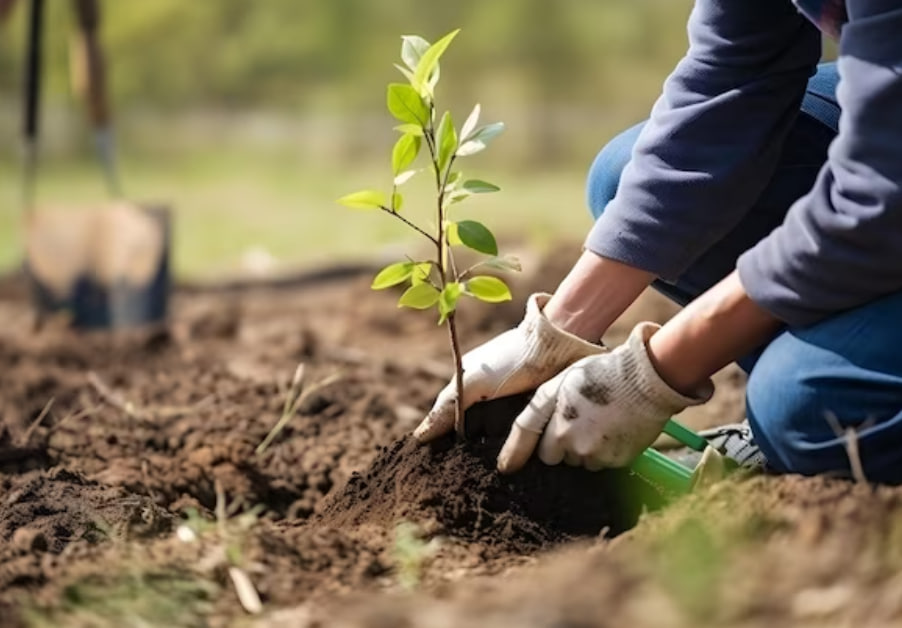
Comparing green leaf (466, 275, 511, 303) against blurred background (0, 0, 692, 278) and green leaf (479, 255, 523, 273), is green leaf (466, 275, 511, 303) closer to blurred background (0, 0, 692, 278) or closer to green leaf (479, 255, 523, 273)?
green leaf (479, 255, 523, 273)

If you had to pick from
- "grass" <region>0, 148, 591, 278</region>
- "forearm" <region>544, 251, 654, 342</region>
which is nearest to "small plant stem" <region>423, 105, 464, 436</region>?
"forearm" <region>544, 251, 654, 342</region>

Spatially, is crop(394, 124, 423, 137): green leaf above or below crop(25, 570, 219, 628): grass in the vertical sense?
above

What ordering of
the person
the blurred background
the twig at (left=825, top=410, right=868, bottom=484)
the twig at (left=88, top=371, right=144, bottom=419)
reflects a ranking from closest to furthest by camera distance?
the twig at (left=825, top=410, right=868, bottom=484), the person, the twig at (left=88, top=371, right=144, bottom=419), the blurred background

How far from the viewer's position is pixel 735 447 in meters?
1.97

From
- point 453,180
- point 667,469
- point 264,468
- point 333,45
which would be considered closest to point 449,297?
point 453,180

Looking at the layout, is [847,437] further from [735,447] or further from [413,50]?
[413,50]

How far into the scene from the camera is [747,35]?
6.00 feet

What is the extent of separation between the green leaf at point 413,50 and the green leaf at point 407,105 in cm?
4

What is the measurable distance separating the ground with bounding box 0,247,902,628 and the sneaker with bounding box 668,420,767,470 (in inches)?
8.9

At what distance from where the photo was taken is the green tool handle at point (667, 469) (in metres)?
1.81

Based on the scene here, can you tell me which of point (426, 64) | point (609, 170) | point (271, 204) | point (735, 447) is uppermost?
point (426, 64)

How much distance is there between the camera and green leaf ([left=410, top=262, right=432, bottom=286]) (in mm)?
1730

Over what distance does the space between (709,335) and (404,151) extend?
17.3 inches

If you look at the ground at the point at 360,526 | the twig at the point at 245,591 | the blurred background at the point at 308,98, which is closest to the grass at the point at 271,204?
the blurred background at the point at 308,98
